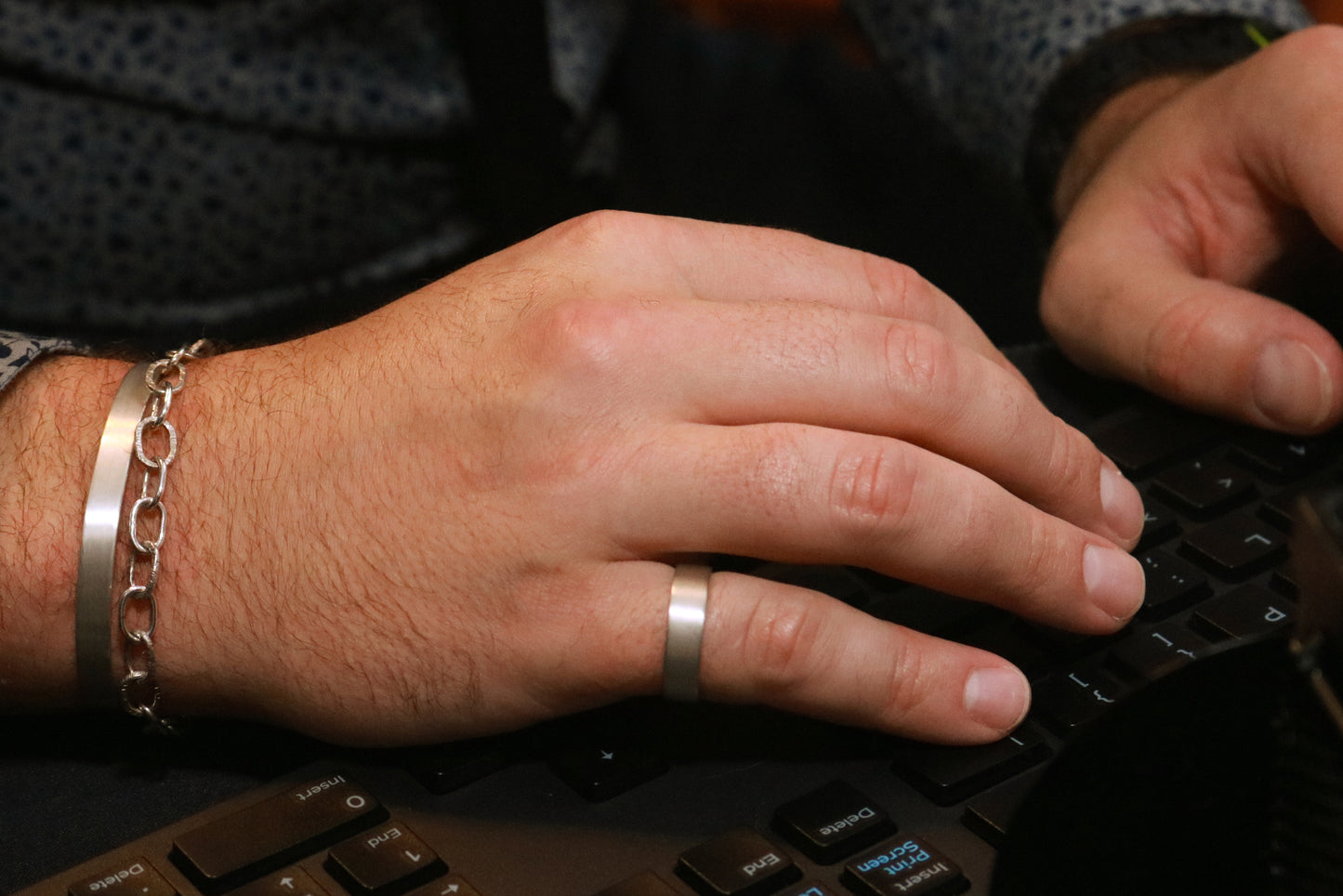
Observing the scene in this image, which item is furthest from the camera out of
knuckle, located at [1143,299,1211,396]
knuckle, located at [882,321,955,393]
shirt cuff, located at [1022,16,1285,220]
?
shirt cuff, located at [1022,16,1285,220]

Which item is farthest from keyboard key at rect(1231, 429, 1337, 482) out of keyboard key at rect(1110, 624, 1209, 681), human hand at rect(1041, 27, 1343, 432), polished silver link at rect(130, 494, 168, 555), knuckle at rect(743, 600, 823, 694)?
polished silver link at rect(130, 494, 168, 555)

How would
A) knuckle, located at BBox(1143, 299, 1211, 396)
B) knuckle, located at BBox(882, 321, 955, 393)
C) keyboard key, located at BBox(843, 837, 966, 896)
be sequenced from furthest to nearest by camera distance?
knuckle, located at BBox(1143, 299, 1211, 396)
knuckle, located at BBox(882, 321, 955, 393)
keyboard key, located at BBox(843, 837, 966, 896)

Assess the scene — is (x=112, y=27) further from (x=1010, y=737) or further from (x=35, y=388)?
(x=1010, y=737)

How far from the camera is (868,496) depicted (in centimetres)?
41

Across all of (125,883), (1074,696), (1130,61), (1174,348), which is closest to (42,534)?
(125,883)

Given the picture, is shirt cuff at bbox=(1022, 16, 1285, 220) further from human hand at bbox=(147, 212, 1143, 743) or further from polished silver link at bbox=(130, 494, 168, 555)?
polished silver link at bbox=(130, 494, 168, 555)

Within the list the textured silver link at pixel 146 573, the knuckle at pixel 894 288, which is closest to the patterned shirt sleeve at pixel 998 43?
the knuckle at pixel 894 288

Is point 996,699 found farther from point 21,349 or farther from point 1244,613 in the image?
point 21,349

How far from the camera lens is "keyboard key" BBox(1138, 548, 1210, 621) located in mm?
437

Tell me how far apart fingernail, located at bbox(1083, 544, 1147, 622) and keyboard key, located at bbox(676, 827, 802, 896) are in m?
0.15

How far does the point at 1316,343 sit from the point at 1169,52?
34cm

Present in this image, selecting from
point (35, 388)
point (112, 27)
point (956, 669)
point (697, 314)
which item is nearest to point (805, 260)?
point (697, 314)

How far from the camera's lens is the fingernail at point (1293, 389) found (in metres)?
0.52

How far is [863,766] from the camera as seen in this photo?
0.39 meters
